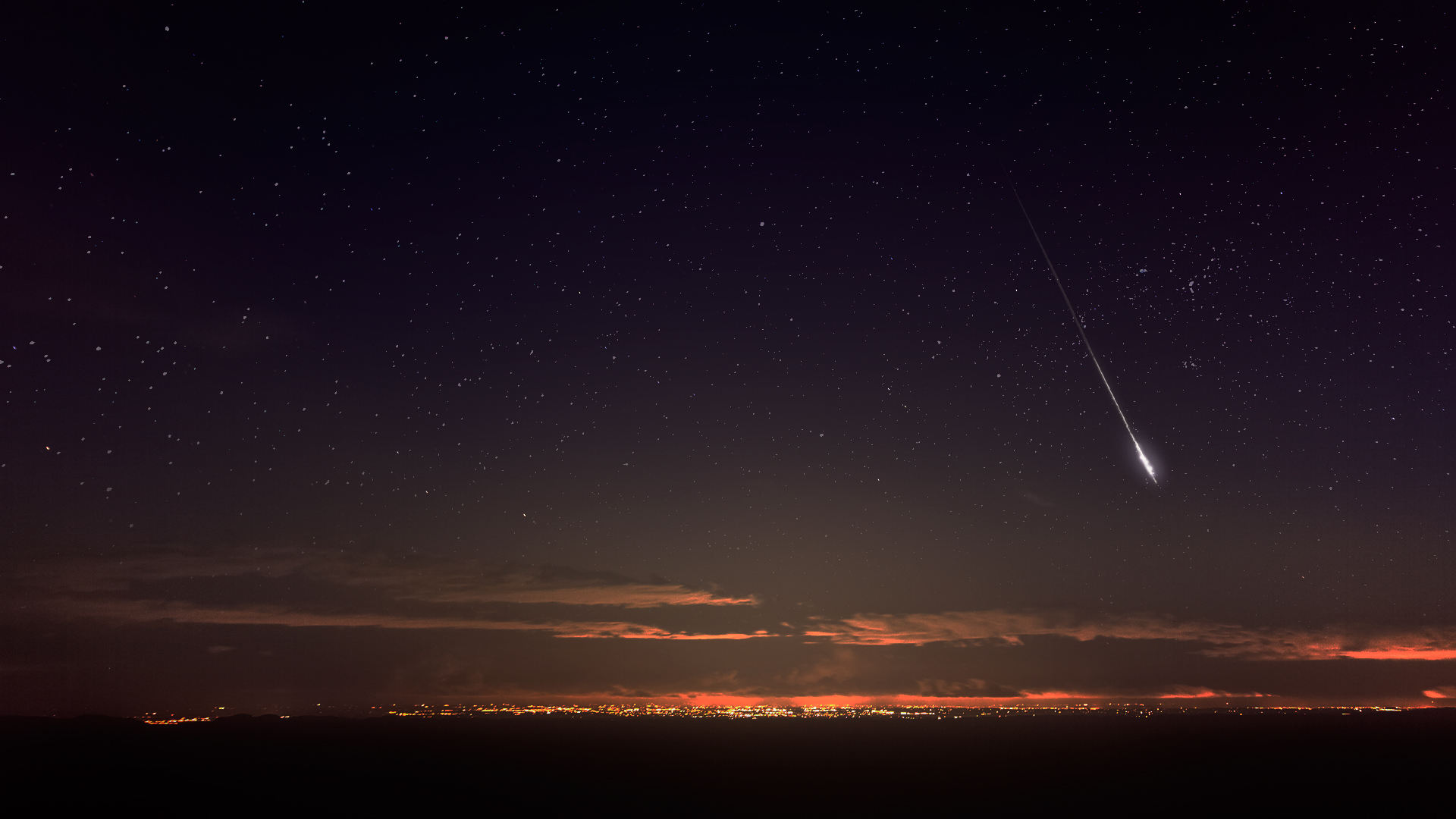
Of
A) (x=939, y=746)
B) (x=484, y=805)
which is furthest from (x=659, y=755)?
(x=484, y=805)

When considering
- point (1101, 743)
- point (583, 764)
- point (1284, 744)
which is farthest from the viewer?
point (1101, 743)

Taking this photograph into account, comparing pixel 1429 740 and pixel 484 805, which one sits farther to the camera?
pixel 1429 740

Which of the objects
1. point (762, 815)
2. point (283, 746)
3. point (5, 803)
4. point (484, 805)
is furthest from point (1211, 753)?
point (5, 803)

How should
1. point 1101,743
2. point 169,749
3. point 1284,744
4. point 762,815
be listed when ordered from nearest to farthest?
point 762,815, point 169,749, point 1284,744, point 1101,743

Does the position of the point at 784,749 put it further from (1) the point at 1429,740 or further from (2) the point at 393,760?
(1) the point at 1429,740

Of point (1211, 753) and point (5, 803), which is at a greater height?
point (5, 803)

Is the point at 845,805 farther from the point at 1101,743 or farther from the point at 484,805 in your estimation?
the point at 1101,743
